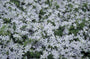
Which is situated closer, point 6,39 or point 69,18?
point 6,39

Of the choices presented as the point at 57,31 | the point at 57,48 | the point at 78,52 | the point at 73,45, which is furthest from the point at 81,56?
the point at 57,31

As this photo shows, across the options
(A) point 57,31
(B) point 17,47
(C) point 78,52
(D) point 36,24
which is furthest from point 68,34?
(B) point 17,47

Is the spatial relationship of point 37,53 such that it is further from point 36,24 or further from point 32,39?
point 36,24

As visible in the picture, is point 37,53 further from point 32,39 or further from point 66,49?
point 66,49

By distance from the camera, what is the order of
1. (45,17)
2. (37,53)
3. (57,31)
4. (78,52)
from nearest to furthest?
(37,53) → (78,52) → (57,31) → (45,17)

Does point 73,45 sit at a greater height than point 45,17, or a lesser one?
lesser

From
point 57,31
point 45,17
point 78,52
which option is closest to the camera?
point 78,52

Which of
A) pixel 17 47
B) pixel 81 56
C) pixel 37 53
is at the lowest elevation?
pixel 81 56
